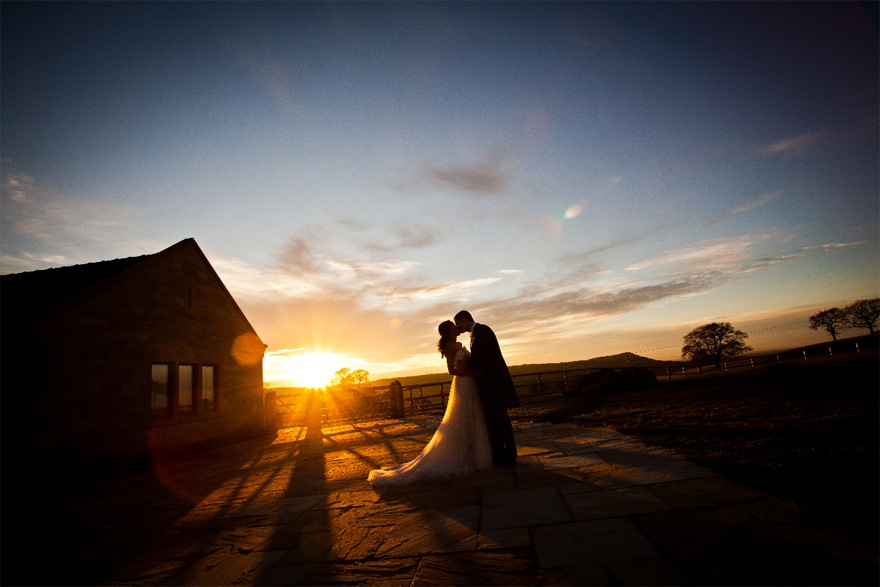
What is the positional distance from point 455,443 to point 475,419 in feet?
1.42

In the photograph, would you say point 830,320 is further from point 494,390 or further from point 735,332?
point 494,390

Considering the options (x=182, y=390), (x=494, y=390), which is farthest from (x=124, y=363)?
(x=494, y=390)

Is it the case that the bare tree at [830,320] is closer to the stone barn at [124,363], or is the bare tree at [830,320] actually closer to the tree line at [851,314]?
the tree line at [851,314]

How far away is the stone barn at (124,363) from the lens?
Result: 8.52m

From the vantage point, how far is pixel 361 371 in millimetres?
64938

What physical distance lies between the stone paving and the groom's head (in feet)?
6.74

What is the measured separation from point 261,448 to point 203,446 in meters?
2.23

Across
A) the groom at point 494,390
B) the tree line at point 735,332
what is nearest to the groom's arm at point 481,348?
the groom at point 494,390

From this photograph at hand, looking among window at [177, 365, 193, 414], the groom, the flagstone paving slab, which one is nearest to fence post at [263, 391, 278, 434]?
window at [177, 365, 193, 414]

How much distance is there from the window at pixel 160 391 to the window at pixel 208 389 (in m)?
1.45

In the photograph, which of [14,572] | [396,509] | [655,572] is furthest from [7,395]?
[655,572]

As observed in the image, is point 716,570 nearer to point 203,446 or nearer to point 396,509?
point 396,509

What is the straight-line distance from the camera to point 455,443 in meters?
5.88

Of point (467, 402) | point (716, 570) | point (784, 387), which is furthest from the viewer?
point (784, 387)
